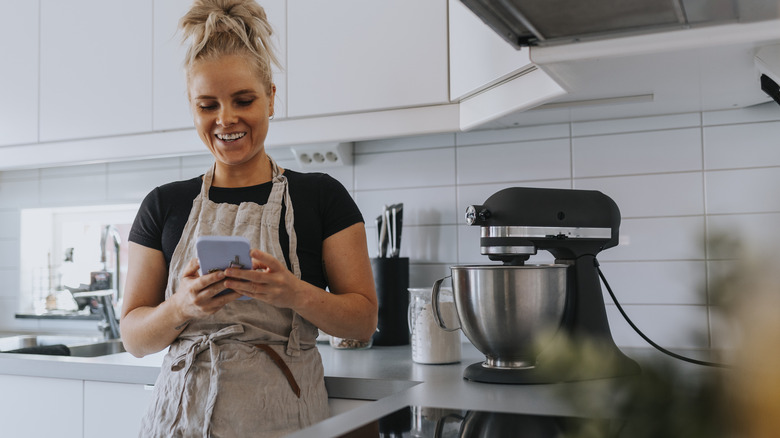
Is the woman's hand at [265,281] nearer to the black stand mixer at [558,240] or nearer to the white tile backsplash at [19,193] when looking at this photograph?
the black stand mixer at [558,240]

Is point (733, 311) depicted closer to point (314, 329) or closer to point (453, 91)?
point (314, 329)

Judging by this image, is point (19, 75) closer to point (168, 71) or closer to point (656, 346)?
point (168, 71)

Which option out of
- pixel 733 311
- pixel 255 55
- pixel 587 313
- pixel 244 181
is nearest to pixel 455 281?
pixel 587 313

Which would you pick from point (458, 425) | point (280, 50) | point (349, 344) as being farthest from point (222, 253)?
point (280, 50)

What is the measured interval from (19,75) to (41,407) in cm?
108

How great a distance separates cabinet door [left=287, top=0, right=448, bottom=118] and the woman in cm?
47

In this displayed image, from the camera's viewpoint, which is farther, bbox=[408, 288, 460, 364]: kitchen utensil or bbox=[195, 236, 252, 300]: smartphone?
bbox=[408, 288, 460, 364]: kitchen utensil

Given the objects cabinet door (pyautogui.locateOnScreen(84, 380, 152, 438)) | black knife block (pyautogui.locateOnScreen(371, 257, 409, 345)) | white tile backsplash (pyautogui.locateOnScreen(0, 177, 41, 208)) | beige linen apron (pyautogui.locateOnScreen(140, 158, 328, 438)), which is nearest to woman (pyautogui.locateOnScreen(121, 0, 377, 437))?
beige linen apron (pyautogui.locateOnScreen(140, 158, 328, 438))

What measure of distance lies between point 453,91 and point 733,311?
1.42m

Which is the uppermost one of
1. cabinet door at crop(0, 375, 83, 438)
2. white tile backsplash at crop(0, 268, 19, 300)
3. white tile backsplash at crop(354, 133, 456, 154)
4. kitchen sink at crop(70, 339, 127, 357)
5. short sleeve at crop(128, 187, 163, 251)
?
white tile backsplash at crop(354, 133, 456, 154)

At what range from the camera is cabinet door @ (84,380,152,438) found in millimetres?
1553

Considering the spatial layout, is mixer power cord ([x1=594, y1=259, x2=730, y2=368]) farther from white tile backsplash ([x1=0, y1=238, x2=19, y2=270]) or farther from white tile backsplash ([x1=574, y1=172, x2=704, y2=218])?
white tile backsplash ([x1=0, y1=238, x2=19, y2=270])

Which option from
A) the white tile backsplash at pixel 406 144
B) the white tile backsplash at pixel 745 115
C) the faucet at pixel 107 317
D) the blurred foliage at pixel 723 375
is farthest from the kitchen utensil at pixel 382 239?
the blurred foliage at pixel 723 375

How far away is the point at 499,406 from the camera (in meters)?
1.03
